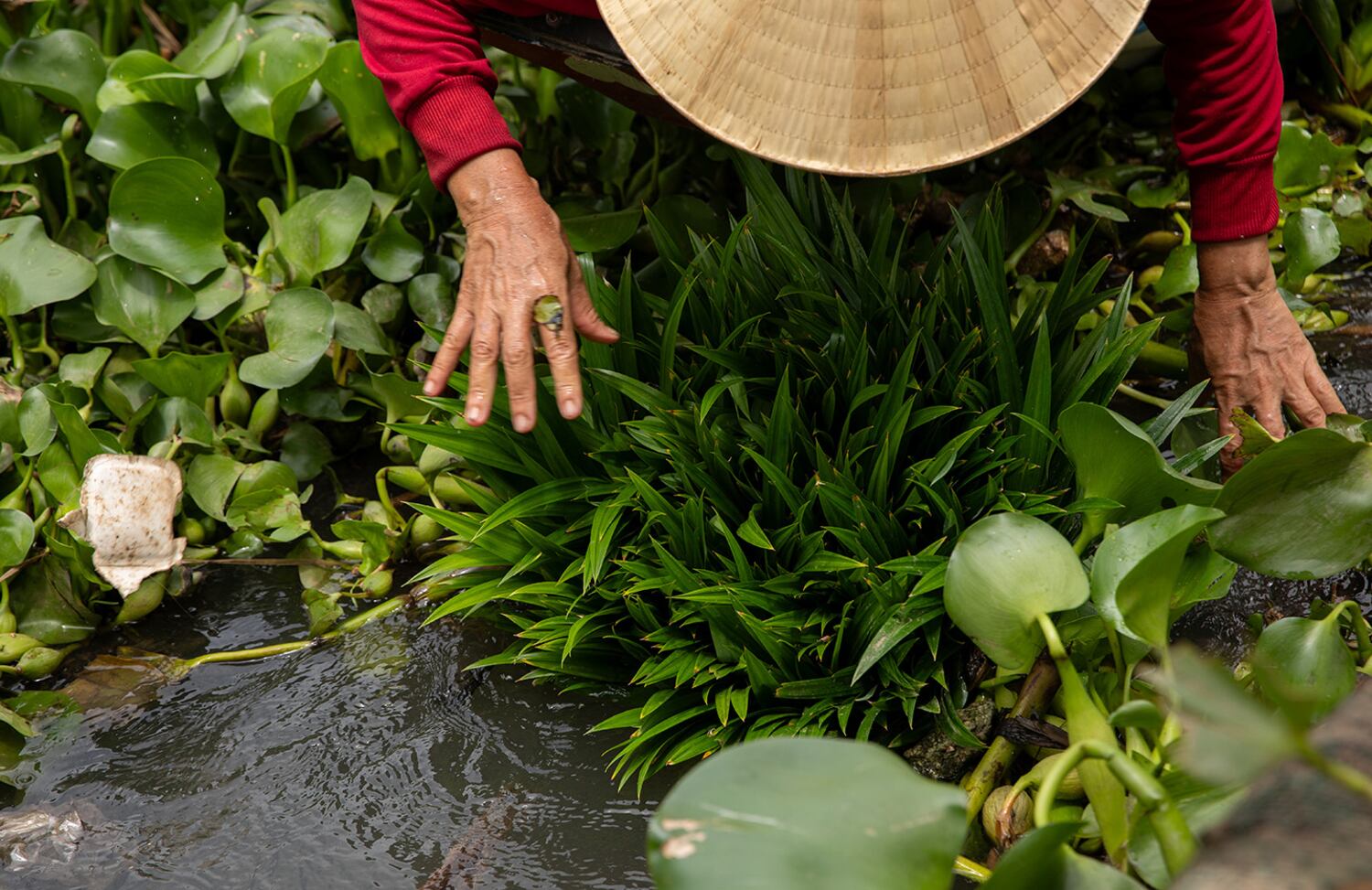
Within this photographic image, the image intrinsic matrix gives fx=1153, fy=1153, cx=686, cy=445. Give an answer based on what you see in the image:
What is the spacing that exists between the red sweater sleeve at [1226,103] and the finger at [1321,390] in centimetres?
20

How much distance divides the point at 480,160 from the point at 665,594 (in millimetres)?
612

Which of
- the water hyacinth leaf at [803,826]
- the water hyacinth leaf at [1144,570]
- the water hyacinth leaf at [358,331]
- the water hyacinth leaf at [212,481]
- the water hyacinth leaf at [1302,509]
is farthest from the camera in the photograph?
the water hyacinth leaf at [358,331]

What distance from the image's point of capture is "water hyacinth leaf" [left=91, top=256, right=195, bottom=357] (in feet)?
7.02

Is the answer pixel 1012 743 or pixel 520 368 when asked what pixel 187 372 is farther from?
pixel 1012 743

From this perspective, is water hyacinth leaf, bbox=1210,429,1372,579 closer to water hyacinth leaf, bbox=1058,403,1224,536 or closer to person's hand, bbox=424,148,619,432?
water hyacinth leaf, bbox=1058,403,1224,536

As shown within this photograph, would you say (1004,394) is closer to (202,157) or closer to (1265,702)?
(1265,702)

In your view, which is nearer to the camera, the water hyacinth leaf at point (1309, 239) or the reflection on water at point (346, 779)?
the reflection on water at point (346, 779)

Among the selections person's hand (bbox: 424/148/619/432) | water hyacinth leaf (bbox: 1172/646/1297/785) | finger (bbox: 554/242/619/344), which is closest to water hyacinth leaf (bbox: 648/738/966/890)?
water hyacinth leaf (bbox: 1172/646/1297/785)

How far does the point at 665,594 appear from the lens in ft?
5.04

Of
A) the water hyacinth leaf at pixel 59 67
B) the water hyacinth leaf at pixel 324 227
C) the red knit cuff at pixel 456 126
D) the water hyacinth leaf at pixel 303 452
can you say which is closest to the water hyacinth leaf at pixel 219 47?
the water hyacinth leaf at pixel 59 67

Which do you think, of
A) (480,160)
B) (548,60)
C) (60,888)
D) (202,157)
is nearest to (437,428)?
(480,160)

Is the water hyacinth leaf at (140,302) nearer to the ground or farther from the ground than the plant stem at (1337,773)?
nearer to the ground

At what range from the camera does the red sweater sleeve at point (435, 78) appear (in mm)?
1469

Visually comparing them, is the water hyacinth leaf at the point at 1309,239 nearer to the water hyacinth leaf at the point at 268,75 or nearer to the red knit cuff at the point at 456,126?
the red knit cuff at the point at 456,126
